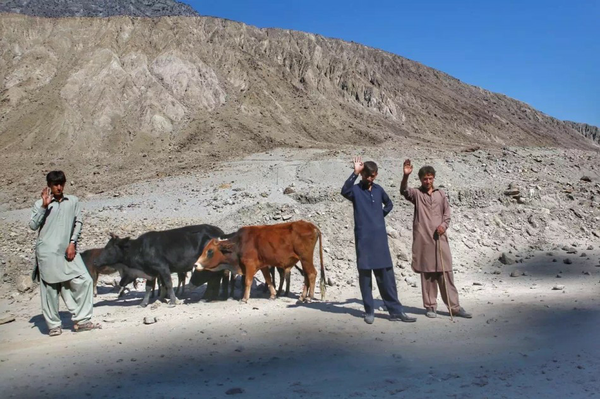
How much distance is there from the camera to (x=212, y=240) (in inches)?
361

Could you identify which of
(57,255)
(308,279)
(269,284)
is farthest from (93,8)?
(57,255)

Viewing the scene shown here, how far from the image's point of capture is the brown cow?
346 inches

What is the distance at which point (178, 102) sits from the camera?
1772 inches

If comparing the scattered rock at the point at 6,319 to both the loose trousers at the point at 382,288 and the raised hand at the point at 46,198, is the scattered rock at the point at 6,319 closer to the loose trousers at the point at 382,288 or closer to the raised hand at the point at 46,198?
the raised hand at the point at 46,198

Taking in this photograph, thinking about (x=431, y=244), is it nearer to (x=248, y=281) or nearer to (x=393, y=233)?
(x=248, y=281)

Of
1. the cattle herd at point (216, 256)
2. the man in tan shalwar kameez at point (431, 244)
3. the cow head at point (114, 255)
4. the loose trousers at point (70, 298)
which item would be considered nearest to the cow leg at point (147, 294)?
the cattle herd at point (216, 256)

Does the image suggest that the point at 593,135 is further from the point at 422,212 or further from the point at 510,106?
the point at 422,212

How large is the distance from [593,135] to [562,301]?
101 meters

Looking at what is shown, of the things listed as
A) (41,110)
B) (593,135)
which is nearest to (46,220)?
(41,110)

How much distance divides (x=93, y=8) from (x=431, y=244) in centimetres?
10061

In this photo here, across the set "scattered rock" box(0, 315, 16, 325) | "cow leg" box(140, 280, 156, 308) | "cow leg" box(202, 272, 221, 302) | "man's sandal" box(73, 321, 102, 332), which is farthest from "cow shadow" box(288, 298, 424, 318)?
"scattered rock" box(0, 315, 16, 325)

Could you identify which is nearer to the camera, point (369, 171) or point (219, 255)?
point (369, 171)

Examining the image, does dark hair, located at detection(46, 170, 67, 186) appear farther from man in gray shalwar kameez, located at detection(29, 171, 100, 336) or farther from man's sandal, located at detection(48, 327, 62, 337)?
man's sandal, located at detection(48, 327, 62, 337)

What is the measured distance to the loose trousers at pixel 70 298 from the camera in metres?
6.72
